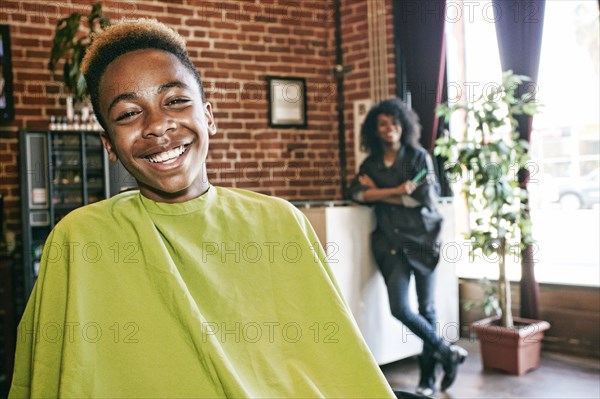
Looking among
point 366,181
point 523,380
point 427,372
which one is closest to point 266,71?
point 366,181

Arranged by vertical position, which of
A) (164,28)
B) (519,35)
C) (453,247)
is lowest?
(453,247)

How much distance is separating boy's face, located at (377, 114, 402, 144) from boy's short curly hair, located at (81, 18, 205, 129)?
8.01ft

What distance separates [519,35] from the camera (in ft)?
13.6

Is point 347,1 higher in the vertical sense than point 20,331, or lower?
higher

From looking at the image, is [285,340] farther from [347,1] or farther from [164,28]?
[347,1]

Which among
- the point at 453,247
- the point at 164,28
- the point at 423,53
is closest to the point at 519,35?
the point at 423,53

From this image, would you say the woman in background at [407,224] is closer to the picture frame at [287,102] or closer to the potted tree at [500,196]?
the potted tree at [500,196]

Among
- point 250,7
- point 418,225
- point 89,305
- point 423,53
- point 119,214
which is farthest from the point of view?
point 250,7

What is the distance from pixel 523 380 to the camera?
3.61 metres

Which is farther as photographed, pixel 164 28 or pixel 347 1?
pixel 347 1

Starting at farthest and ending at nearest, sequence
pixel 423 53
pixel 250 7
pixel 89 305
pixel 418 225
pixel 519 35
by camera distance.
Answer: pixel 250 7 < pixel 423 53 < pixel 519 35 < pixel 418 225 < pixel 89 305

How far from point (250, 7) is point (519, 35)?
6.75 feet

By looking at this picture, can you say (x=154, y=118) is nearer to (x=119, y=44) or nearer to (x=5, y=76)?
(x=119, y=44)

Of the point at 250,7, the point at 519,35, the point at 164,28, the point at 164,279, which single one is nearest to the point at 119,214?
the point at 164,279
